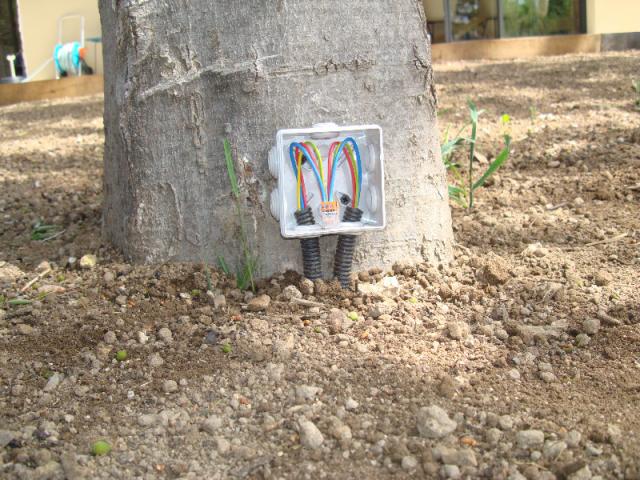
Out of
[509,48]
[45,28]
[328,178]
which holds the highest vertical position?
[45,28]

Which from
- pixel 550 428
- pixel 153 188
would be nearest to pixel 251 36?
pixel 153 188

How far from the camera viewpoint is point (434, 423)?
65.9 inches

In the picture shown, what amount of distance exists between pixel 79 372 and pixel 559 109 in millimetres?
3760

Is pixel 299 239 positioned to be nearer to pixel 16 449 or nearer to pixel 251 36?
pixel 251 36

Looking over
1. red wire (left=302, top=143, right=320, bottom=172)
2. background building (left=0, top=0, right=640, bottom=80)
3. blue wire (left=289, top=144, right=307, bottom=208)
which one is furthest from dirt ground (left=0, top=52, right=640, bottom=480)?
background building (left=0, top=0, right=640, bottom=80)

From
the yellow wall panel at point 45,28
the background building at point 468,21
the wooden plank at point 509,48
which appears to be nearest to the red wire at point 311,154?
the wooden plank at point 509,48

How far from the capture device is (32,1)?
31.0ft

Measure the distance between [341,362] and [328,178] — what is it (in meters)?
0.56

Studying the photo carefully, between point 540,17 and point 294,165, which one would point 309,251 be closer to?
point 294,165

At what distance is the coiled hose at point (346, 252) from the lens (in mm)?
2246

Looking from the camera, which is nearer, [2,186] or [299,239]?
[299,239]

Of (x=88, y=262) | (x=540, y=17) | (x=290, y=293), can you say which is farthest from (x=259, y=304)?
(x=540, y=17)

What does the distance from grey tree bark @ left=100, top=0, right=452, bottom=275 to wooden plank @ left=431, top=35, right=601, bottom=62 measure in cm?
640

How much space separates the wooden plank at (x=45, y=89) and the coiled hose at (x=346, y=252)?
678 centimetres
